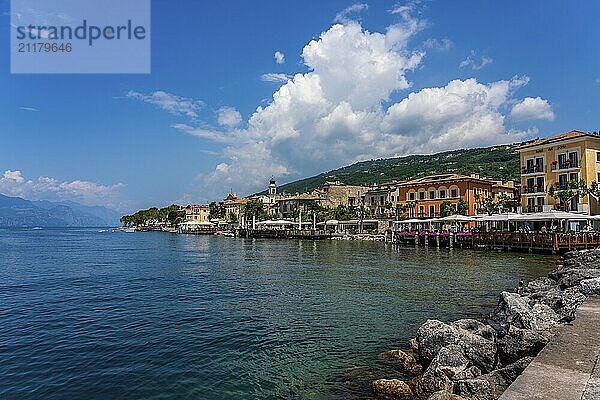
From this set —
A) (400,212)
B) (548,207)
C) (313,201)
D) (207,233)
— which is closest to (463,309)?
(548,207)

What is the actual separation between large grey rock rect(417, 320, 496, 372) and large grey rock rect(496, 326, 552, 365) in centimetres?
26

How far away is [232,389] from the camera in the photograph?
9.15 metres

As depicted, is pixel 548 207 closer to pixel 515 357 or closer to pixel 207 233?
pixel 515 357

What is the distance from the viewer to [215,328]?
540 inches

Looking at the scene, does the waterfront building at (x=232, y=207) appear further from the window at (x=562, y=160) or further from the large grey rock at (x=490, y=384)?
the large grey rock at (x=490, y=384)

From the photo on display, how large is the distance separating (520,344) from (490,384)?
195 centimetres

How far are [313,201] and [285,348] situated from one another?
97425 millimetres

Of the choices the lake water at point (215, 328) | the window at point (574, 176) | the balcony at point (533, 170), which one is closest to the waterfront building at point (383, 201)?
the balcony at point (533, 170)

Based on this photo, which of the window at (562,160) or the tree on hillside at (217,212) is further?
the tree on hillside at (217,212)

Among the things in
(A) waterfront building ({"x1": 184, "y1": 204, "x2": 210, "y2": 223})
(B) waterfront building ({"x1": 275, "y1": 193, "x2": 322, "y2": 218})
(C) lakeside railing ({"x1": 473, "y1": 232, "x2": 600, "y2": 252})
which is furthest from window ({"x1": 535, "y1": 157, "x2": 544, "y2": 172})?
(A) waterfront building ({"x1": 184, "y1": 204, "x2": 210, "y2": 223})

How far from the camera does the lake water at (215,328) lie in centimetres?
938

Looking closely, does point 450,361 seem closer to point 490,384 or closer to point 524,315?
point 490,384

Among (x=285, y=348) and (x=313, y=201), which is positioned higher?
(x=313, y=201)

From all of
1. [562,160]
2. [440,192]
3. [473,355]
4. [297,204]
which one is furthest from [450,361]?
[297,204]
